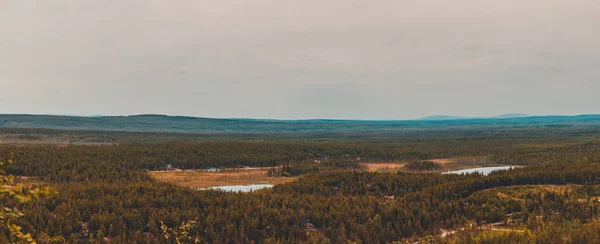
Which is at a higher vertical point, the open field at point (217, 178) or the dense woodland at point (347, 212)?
the dense woodland at point (347, 212)

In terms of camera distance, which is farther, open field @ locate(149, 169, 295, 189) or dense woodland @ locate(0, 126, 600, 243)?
open field @ locate(149, 169, 295, 189)

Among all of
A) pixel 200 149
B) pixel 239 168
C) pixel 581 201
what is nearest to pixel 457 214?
pixel 581 201

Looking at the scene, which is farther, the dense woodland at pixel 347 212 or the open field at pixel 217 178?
the open field at pixel 217 178

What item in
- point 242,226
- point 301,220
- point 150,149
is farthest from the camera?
point 150,149

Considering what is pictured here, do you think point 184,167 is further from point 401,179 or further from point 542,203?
point 542,203

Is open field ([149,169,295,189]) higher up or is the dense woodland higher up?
the dense woodland

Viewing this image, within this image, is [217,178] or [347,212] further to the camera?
[217,178]

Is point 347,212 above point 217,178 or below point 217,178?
above

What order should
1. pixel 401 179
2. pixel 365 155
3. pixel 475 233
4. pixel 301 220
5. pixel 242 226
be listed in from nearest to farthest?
pixel 475 233 < pixel 242 226 < pixel 301 220 < pixel 401 179 < pixel 365 155
